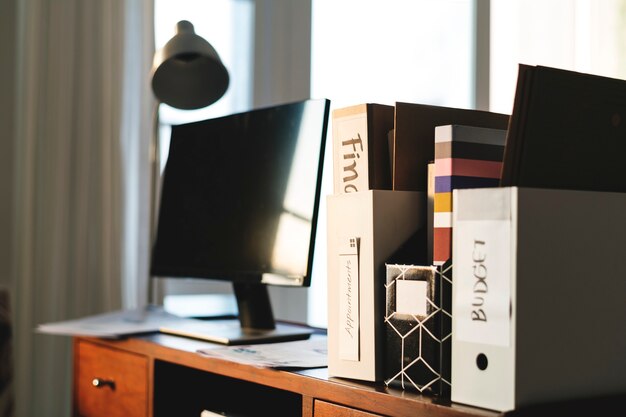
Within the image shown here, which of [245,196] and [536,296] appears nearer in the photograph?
[536,296]

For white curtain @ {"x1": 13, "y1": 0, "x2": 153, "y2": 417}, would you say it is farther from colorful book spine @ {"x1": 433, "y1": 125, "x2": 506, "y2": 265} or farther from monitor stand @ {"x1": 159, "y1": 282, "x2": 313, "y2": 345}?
colorful book spine @ {"x1": 433, "y1": 125, "x2": 506, "y2": 265}

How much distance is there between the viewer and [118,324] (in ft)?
5.39

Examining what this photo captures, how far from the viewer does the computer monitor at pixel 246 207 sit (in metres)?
1.37

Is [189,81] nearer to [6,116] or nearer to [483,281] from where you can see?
[6,116]

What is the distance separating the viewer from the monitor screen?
4.50 ft

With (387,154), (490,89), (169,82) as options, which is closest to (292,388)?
(387,154)

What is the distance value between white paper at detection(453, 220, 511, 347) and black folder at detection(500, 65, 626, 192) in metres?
0.08

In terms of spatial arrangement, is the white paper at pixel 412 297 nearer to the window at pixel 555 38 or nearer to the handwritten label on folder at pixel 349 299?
the handwritten label on folder at pixel 349 299

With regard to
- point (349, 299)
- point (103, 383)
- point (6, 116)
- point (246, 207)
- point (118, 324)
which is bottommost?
point (103, 383)

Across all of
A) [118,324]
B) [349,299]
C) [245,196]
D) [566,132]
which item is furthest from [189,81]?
[566,132]

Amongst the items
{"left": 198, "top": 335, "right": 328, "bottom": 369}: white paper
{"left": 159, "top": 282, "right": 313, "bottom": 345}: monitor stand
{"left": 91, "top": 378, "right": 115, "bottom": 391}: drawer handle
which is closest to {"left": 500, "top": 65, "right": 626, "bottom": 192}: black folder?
{"left": 198, "top": 335, "right": 328, "bottom": 369}: white paper

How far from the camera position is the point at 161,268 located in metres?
1.73

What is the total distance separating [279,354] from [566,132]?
0.56m

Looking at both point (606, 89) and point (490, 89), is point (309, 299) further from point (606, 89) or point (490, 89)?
point (606, 89)
